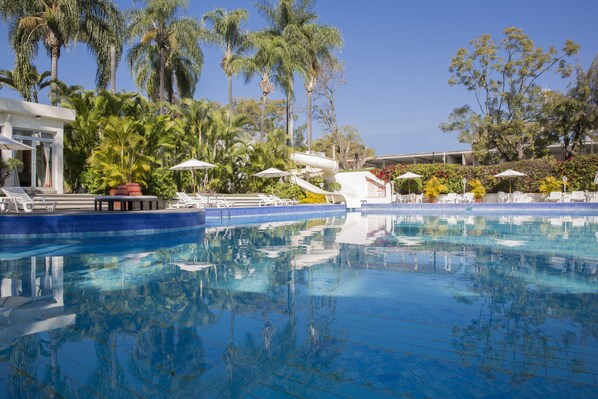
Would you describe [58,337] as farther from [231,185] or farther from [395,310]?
[231,185]

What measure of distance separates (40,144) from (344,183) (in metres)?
17.5

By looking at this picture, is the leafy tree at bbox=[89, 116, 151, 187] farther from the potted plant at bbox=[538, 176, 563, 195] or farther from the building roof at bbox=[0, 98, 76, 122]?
the potted plant at bbox=[538, 176, 563, 195]

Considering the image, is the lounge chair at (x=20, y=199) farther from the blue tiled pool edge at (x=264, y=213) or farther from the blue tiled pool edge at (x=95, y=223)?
the blue tiled pool edge at (x=264, y=213)

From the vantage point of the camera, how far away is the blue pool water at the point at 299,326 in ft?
9.00

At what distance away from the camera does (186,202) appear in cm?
1741

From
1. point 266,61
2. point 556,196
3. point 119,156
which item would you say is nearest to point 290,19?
point 266,61

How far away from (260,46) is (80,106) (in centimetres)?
1194

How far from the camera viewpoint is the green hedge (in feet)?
80.1

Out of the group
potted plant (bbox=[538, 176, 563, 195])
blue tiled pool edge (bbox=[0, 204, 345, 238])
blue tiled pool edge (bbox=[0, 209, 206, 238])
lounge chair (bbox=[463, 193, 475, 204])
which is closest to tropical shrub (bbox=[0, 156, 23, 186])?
blue tiled pool edge (bbox=[0, 204, 345, 238])

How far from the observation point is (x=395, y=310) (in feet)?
14.5

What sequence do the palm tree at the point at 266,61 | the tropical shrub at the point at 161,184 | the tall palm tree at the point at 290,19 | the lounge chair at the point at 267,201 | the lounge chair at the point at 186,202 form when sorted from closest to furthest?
1. the lounge chair at the point at 186,202
2. the tropical shrub at the point at 161,184
3. the lounge chair at the point at 267,201
4. the palm tree at the point at 266,61
5. the tall palm tree at the point at 290,19

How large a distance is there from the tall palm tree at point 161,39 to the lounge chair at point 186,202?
7775 millimetres

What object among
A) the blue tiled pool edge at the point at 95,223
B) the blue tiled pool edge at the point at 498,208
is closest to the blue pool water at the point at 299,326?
the blue tiled pool edge at the point at 95,223

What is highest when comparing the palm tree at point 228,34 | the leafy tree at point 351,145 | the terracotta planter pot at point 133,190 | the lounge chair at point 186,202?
the palm tree at point 228,34
